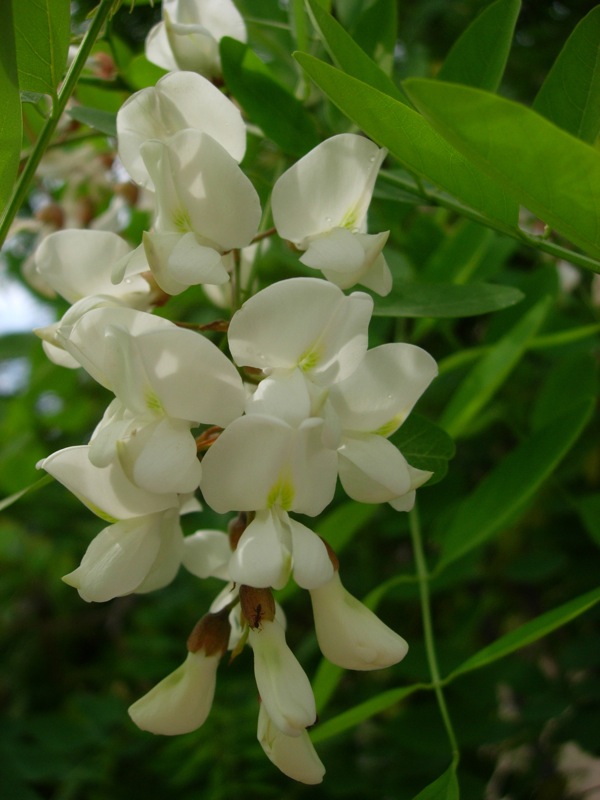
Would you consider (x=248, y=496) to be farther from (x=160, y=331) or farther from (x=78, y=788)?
(x=78, y=788)

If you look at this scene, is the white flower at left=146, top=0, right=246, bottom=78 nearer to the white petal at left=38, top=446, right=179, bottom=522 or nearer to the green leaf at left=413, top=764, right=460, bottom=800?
the white petal at left=38, top=446, right=179, bottom=522

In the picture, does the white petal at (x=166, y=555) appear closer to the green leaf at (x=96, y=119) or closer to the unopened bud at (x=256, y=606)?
the unopened bud at (x=256, y=606)

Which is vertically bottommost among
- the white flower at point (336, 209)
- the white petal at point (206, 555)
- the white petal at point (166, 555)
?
the white petal at point (206, 555)

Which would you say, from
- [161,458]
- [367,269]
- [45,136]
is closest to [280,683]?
[161,458]

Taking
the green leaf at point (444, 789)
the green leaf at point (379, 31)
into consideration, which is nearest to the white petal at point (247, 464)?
the green leaf at point (444, 789)

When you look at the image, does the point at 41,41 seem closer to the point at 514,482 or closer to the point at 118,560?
the point at 118,560

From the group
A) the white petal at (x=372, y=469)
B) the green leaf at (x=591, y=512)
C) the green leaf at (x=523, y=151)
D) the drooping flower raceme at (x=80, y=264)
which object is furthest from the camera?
the green leaf at (x=591, y=512)

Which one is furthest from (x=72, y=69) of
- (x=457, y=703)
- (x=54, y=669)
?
(x=54, y=669)

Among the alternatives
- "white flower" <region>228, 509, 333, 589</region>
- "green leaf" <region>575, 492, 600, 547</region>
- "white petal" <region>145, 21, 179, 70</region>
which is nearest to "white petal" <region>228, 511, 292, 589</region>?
"white flower" <region>228, 509, 333, 589</region>
